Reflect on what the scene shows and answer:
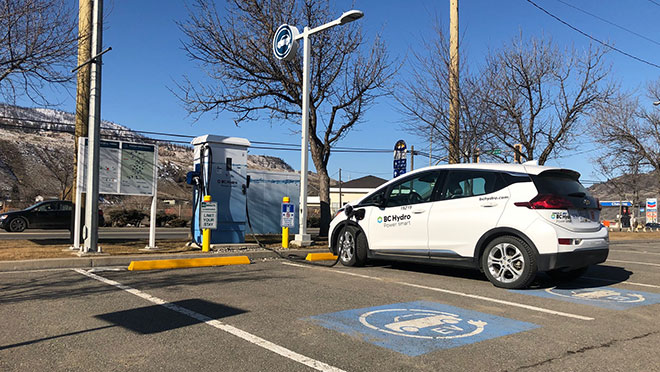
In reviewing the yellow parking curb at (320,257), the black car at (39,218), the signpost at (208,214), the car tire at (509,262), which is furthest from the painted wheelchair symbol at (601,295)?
the black car at (39,218)

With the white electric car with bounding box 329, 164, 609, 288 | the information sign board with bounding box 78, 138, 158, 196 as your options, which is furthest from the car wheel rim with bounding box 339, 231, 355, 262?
the information sign board with bounding box 78, 138, 158, 196

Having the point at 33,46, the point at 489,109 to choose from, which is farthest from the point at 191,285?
the point at 489,109

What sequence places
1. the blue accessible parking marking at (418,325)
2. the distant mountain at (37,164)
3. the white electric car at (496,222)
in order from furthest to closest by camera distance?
the distant mountain at (37,164), the white electric car at (496,222), the blue accessible parking marking at (418,325)

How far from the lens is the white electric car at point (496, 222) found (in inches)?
262

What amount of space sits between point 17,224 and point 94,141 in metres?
16.4

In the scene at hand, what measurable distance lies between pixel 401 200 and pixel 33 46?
7957 mm

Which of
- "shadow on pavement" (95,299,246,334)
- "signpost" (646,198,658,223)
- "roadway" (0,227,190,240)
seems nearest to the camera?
"shadow on pavement" (95,299,246,334)

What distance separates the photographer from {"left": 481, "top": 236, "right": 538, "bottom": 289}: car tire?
666cm

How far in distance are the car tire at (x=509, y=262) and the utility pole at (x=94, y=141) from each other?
726 cm

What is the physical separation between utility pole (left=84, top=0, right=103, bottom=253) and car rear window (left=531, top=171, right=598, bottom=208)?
7926mm

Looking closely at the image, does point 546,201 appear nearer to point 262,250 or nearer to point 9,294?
point 262,250

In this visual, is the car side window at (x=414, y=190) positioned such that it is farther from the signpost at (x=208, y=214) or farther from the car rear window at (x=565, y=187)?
the signpost at (x=208, y=214)

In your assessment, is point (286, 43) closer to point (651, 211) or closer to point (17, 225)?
point (17, 225)

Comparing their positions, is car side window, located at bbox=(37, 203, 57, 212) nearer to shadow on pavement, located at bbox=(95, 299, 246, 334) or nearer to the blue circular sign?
the blue circular sign
